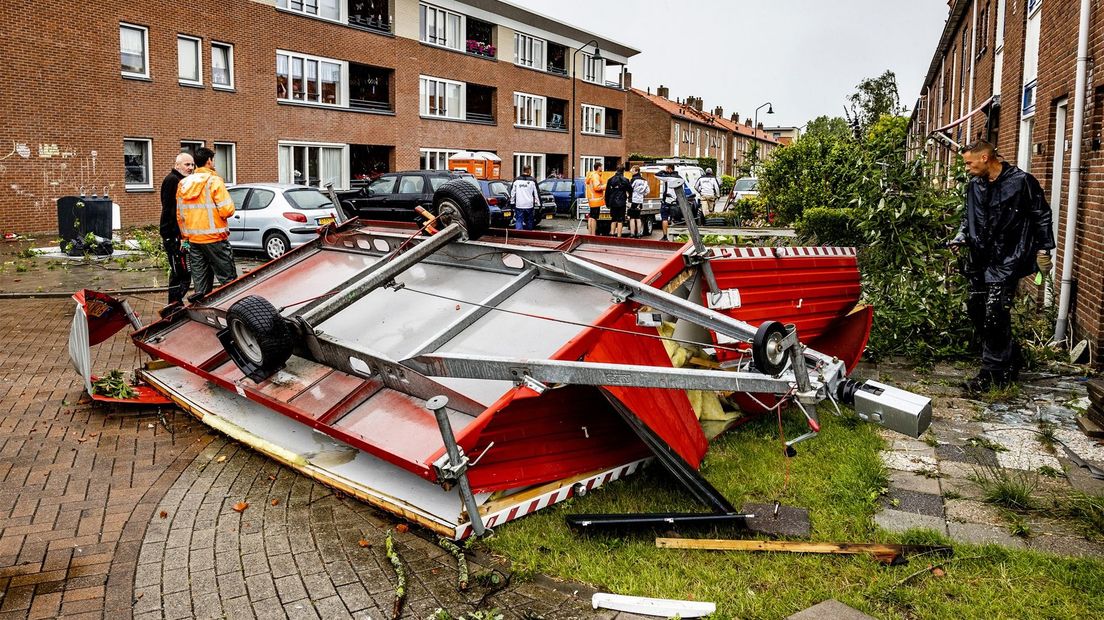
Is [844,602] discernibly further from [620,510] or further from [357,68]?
[357,68]

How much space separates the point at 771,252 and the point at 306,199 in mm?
12634

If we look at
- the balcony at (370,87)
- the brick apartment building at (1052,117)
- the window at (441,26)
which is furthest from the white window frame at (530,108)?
the brick apartment building at (1052,117)

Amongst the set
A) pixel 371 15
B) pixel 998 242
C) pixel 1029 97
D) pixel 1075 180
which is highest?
pixel 371 15

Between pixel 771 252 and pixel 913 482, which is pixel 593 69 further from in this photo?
pixel 913 482

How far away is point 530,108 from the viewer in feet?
136

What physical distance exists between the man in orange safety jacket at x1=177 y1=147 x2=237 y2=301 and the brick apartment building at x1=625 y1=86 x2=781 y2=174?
43.8 meters

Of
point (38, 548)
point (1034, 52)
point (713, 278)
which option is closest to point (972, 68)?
point (1034, 52)

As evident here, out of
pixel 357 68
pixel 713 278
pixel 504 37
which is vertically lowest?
pixel 713 278

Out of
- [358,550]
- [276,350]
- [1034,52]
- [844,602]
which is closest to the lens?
[844,602]

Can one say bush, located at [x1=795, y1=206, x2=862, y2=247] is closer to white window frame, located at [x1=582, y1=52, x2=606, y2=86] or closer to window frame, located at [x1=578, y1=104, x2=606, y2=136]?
window frame, located at [x1=578, y1=104, x2=606, y2=136]

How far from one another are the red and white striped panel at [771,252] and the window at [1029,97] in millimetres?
6106

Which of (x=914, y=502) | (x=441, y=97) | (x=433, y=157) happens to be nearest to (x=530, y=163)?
(x=441, y=97)

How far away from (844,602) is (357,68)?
31.7 meters

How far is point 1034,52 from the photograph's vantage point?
11.2 meters
